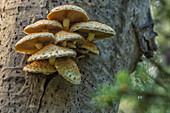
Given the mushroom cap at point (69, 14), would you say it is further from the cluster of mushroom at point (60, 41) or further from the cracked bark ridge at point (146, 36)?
the cracked bark ridge at point (146, 36)

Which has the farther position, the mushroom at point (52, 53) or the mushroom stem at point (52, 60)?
the mushroom stem at point (52, 60)

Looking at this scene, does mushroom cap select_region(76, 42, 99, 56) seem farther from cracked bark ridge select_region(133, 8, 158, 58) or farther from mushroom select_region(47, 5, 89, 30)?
cracked bark ridge select_region(133, 8, 158, 58)

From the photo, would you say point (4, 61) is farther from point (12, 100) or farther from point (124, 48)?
point (124, 48)

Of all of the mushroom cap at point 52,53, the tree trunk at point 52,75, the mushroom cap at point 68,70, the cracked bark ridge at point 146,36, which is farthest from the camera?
the cracked bark ridge at point 146,36

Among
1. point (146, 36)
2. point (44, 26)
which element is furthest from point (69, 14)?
point (146, 36)

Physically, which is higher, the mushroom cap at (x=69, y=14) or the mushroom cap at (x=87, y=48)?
the mushroom cap at (x=69, y=14)

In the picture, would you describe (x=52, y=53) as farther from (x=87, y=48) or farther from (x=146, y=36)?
(x=146, y=36)

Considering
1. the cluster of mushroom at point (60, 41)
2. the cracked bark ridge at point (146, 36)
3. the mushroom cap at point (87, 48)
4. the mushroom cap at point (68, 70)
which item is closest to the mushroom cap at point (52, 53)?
the cluster of mushroom at point (60, 41)

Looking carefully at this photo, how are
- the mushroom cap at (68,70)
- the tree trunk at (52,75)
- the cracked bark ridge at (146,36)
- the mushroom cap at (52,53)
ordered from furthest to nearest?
the cracked bark ridge at (146,36)
the tree trunk at (52,75)
the mushroom cap at (68,70)
the mushroom cap at (52,53)
